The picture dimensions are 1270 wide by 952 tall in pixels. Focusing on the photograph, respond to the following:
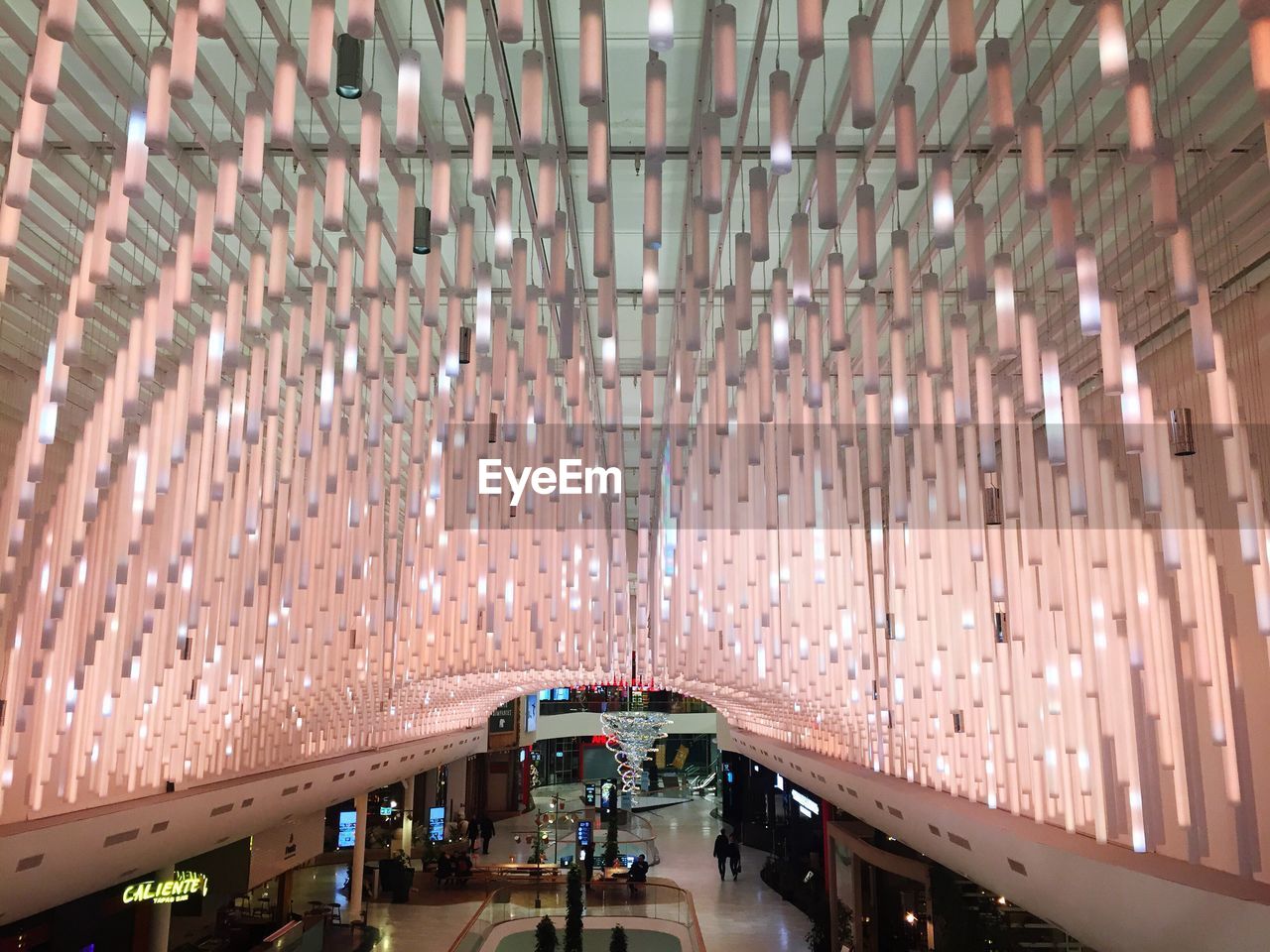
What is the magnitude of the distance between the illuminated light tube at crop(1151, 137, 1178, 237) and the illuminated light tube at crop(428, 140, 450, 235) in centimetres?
221

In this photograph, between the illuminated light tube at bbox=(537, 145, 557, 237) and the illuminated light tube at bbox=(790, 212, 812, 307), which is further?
the illuminated light tube at bbox=(790, 212, 812, 307)

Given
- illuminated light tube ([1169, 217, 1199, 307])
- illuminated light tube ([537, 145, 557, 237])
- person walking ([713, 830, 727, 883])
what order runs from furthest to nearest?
person walking ([713, 830, 727, 883]), illuminated light tube ([1169, 217, 1199, 307]), illuminated light tube ([537, 145, 557, 237])

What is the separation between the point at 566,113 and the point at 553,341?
11.0ft

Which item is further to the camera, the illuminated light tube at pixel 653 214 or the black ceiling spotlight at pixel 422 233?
the black ceiling spotlight at pixel 422 233

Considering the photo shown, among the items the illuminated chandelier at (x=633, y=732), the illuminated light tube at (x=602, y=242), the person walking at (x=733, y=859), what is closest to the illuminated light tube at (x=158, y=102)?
the illuminated light tube at (x=602, y=242)

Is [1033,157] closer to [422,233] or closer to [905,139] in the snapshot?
[905,139]

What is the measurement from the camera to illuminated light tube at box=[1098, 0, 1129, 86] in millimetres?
2566

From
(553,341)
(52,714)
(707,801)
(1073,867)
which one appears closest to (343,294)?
(553,341)

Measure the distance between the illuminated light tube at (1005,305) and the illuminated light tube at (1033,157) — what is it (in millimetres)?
662

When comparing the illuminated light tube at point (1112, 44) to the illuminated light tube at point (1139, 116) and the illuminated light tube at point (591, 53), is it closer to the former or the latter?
the illuminated light tube at point (1139, 116)

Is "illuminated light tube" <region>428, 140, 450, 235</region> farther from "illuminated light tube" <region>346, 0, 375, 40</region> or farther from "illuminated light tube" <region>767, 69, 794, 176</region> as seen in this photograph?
"illuminated light tube" <region>767, 69, 794, 176</region>

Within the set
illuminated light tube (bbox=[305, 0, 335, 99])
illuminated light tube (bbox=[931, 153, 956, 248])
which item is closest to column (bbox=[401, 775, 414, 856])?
illuminated light tube (bbox=[931, 153, 956, 248])

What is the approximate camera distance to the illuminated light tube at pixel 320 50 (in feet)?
8.71

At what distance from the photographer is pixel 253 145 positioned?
3.37 meters
